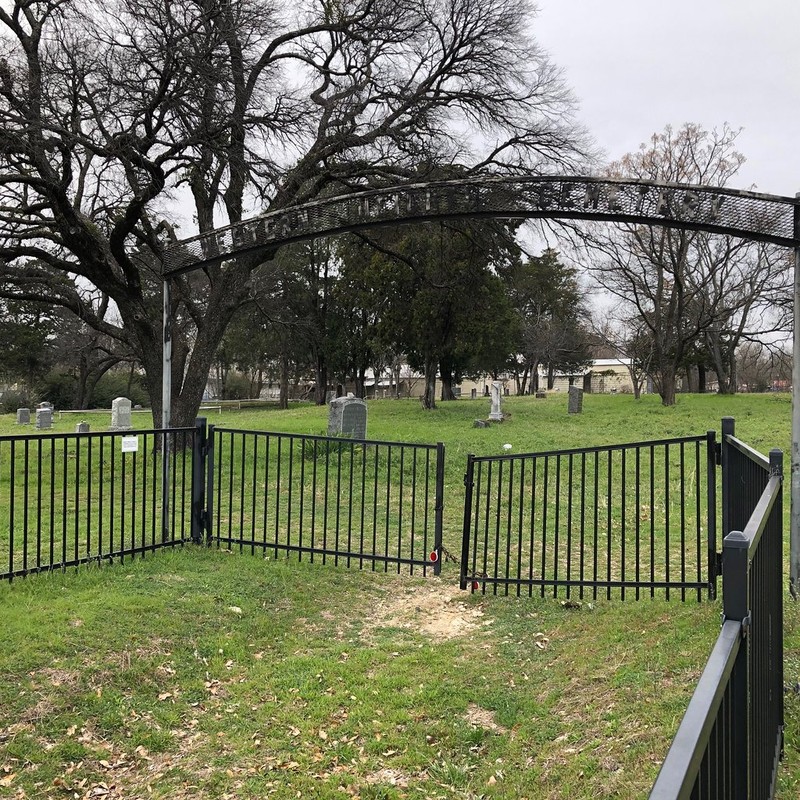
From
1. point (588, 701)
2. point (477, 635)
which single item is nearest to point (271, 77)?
point (477, 635)

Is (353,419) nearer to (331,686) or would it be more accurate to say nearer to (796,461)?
(796,461)

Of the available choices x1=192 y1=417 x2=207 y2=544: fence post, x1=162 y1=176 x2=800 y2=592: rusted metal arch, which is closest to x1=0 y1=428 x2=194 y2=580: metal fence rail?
x1=192 y1=417 x2=207 y2=544: fence post

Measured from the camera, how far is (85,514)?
9.23 meters

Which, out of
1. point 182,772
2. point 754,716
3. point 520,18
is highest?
point 520,18

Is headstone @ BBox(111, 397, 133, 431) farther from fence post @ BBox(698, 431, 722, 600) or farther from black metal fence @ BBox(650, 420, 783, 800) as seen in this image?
black metal fence @ BBox(650, 420, 783, 800)

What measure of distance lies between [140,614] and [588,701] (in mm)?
3160

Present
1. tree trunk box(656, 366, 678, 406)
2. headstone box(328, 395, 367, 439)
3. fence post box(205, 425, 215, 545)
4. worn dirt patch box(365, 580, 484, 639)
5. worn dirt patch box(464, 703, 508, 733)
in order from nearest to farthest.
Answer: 1. worn dirt patch box(464, 703, 508, 733)
2. worn dirt patch box(365, 580, 484, 639)
3. fence post box(205, 425, 215, 545)
4. headstone box(328, 395, 367, 439)
5. tree trunk box(656, 366, 678, 406)

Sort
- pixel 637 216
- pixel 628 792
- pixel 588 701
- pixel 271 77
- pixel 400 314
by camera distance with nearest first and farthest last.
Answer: pixel 628 792
pixel 588 701
pixel 637 216
pixel 271 77
pixel 400 314

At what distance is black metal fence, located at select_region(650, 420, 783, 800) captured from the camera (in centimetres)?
115

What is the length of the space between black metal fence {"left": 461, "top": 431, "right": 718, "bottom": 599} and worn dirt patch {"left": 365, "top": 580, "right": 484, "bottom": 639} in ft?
0.98

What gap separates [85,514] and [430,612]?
584 centimetres

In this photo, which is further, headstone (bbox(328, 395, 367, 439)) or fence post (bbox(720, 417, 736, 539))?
headstone (bbox(328, 395, 367, 439))

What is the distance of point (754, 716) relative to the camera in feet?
6.66

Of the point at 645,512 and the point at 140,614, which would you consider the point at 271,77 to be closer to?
the point at 645,512
